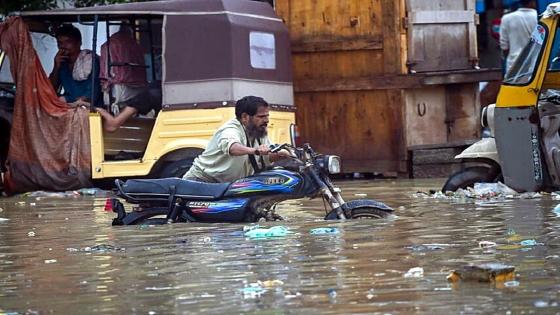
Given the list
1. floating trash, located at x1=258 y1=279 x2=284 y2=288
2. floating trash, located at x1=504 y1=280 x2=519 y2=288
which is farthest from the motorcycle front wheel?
floating trash, located at x1=504 y1=280 x2=519 y2=288

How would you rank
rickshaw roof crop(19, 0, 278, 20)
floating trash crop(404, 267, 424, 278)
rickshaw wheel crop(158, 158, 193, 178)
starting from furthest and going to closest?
rickshaw roof crop(19, 0, 278, 20) → rickshaw wheel crop(158, 158, 193, 178) → floating trash crop(404, 267, 424, 278)

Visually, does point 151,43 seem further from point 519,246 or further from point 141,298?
point 141,298

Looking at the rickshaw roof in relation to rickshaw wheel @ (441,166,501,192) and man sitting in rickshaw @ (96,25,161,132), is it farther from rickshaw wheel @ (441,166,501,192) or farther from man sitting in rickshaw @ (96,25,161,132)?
rickshaw wheel @ (441,166,501,192)

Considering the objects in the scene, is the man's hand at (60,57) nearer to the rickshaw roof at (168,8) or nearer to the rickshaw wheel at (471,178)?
the rickshaw roof at (168,8)

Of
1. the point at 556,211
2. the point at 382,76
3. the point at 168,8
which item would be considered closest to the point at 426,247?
the point at 556,211

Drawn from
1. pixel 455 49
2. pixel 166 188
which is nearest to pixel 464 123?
pixel 455 49

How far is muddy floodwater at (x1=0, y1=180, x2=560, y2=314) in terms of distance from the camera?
6.82 meters

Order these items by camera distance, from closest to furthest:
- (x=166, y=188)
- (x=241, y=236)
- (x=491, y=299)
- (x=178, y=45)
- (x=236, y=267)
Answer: (x=491, y=299) → (x=236, y=267) → (x=241, y=236) → (x=166, y=188) → (x=178, y=45)

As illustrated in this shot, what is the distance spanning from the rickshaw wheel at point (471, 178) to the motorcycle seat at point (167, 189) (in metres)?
3.58

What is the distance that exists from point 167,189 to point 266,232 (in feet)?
4.53

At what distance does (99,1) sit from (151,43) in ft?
7.07

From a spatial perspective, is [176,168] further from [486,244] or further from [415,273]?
[415,273]

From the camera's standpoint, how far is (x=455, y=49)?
1906cm

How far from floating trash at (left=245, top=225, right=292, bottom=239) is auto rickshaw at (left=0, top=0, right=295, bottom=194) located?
213 inches
